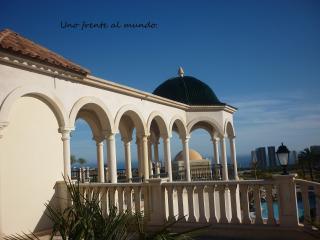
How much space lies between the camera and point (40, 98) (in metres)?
10.2

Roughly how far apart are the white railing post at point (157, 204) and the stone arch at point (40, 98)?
390 centimetres

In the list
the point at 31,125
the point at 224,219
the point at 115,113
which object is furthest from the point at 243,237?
the point at 115,113

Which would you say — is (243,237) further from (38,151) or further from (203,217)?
(38,151)

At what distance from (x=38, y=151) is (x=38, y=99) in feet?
5.21

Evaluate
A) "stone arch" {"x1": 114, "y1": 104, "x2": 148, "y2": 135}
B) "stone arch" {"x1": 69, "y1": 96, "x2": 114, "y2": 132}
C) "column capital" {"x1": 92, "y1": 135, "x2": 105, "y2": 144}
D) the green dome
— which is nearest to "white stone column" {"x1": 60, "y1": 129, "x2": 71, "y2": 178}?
"stone arch" {"x1": 69, "y1": 96, "x2": 114, "y2": 132}

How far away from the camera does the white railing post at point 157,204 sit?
8.50m

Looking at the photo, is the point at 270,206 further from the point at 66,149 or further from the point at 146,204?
the point at 66,149

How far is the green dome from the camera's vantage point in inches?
833

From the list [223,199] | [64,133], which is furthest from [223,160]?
[223,199]

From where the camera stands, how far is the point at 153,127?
22875 mm

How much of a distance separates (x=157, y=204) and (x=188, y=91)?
13.9 m

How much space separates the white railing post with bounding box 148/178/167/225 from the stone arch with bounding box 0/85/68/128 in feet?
12.8

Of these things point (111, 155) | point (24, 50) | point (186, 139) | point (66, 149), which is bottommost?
point (111, 155)

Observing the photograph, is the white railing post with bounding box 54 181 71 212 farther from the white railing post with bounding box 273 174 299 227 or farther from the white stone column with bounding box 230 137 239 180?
the white stone column with bounding box 230 137 239 180
